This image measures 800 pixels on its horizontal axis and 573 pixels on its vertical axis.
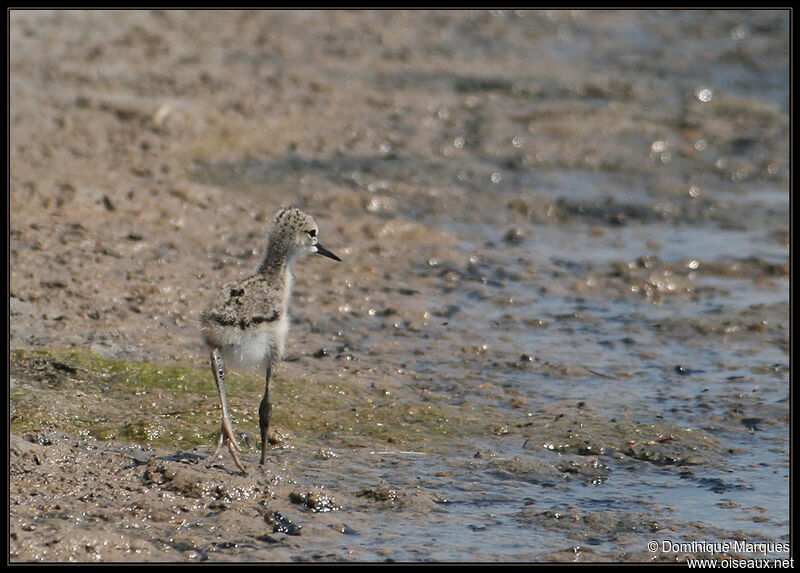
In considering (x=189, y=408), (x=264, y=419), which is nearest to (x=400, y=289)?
(x=189, y=408)

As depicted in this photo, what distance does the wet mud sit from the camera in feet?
15.1

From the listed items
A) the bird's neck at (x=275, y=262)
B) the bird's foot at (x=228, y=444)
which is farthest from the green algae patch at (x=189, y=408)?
the bird's neck at (x=275, y=262)

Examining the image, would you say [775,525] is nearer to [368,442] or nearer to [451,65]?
[368,442]

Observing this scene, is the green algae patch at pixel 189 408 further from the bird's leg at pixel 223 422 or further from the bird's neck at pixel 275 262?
the bird's neck at pixel 275 262

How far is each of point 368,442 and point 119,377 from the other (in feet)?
4.02

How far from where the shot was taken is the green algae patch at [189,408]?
507cm

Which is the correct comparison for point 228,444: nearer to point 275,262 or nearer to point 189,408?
point 189,408

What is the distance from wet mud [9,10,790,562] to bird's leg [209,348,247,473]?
7 centimetres

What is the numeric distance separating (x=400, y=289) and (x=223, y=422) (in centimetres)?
271

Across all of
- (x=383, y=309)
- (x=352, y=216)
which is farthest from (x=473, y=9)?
(x=383, y=309)

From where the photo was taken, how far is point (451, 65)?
40.3ft

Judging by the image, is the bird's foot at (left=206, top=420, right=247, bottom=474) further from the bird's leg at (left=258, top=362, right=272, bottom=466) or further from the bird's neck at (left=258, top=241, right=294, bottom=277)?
the bird's neck at (left=258, top=241, right=294, bottom=277)

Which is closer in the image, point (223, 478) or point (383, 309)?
point (223, 478)

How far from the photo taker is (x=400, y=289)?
7375mm
